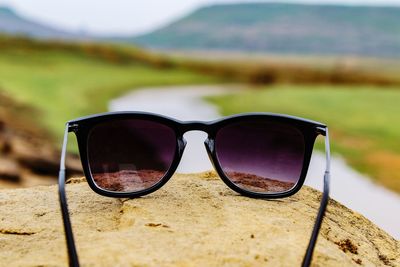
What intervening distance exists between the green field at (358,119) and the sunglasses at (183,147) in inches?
239

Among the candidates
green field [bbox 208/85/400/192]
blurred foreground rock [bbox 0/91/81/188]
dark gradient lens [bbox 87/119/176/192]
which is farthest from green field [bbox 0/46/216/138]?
dark gradient lens [bbox 87/119/176/192]

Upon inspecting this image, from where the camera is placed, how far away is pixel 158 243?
118 centimetres

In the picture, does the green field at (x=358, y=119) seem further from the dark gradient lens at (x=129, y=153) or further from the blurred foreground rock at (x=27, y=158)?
the dark gradient lens at (x=129, y=153)

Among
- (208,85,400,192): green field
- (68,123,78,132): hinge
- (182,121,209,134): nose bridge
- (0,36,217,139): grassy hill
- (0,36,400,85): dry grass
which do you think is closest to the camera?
(68,123,78,132): hinge

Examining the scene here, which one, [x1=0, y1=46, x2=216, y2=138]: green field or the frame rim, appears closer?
the frame rim

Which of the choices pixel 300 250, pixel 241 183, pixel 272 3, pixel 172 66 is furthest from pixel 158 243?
pixel 272 3

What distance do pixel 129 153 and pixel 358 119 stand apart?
11.4 meters

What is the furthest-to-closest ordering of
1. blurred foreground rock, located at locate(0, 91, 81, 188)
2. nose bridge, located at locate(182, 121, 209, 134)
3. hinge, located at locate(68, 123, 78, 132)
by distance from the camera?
blurred foreground rock, located at locate(0, 91, 81, 188)
nose bridge, located at locate(182, 121, 209, 134)
hinge, located at locate(68, 123, 78, 132)

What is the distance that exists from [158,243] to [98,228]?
16cm

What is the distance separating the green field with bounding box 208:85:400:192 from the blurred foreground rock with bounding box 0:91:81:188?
385 centimetres

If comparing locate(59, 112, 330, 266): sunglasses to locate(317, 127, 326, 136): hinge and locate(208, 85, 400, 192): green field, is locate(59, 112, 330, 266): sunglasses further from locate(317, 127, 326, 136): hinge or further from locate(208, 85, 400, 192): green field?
locate(208, 85, 400, 192): green field

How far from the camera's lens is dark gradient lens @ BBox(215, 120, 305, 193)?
152 cm

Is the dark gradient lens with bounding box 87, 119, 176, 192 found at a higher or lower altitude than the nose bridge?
lower

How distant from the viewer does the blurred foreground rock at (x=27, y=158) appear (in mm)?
5456
